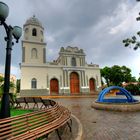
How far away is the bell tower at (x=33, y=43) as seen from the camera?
31.8 m

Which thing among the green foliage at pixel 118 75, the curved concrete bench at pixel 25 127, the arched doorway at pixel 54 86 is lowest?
the curved concrete bench at pixel 25 127

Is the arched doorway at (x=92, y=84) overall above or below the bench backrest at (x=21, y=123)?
above

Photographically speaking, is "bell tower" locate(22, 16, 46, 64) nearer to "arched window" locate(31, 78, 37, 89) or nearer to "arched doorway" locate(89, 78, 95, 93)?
"arched window" locate(31, 78, 37, 89)

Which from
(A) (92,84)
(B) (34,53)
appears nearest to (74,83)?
(A) (92,84)

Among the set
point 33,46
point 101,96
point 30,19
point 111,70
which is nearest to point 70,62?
point 33,46

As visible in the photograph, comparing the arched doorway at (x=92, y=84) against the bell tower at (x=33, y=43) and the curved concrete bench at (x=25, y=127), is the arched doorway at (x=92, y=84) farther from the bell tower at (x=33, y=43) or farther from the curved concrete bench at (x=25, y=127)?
the curved concrete bench at (x=25, y=127)

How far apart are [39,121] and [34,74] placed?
92.7 ft

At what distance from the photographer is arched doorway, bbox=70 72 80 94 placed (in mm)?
35062

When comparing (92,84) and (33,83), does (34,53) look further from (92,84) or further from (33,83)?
(92,84)

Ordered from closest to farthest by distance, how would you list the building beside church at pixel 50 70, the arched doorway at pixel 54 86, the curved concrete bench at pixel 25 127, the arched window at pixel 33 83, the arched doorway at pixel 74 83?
the curved concrete bench at pixel 25 127, the arched window at pixel 33 83, the building beside church at pixel 50 70, the arched doorway at pixel 54 86, the arched doorway at pixel 74 83

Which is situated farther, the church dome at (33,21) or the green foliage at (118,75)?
the green foliage at (118,75)

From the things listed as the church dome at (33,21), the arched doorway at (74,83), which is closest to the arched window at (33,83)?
the arched doorway at (74,83)

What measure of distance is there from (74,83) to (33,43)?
13080 millimetres

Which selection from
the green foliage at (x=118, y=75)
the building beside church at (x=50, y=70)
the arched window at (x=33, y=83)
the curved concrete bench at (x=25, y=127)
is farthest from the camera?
the green foliage at (x=118, y=75)
